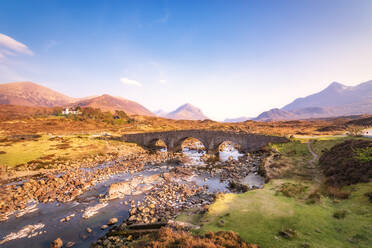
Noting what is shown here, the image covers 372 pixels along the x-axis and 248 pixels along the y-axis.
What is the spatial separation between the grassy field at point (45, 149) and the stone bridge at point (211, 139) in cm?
1334

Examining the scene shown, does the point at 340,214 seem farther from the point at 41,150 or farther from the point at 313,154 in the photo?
the point at 41,150

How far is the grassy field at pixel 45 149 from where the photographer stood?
33969 millimetres

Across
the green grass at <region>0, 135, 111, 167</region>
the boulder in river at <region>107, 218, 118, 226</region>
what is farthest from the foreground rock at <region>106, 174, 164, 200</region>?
the green grass at <region>0, 135, 111, 167</region>

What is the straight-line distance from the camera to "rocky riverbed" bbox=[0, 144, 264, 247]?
13391 mm

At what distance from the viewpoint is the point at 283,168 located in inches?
803

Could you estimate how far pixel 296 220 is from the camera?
839 centimetres

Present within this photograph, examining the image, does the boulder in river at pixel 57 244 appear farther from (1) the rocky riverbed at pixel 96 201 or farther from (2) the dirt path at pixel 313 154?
(2) the dirt path at pixel 313 154

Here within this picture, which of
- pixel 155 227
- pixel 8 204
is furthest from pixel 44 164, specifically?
pixel 155 227

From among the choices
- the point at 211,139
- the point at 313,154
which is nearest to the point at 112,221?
the point at 313,154

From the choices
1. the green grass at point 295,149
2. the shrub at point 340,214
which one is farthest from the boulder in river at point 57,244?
the green grass at point 295,149

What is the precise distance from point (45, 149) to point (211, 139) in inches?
1610

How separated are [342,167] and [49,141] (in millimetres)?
61317

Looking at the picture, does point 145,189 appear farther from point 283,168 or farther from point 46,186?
point 283,168

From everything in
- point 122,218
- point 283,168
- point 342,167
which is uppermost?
point 342,167
